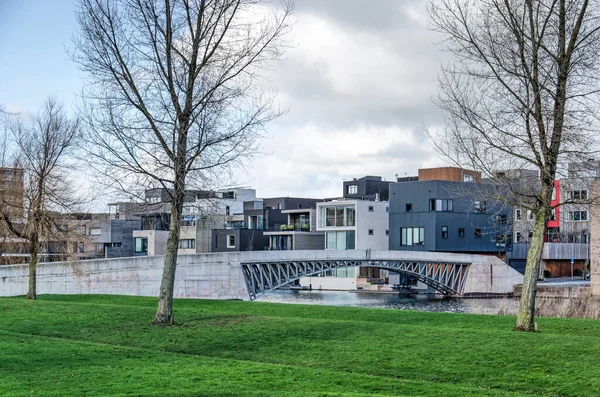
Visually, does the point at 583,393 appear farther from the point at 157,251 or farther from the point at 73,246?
the point at 157,251

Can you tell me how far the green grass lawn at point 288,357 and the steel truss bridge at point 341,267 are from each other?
102ft

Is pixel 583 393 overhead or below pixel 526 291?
below

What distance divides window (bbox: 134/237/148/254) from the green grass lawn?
220 feet

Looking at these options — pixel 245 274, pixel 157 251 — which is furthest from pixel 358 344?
pixel 157 251

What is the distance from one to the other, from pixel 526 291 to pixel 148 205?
1076cm

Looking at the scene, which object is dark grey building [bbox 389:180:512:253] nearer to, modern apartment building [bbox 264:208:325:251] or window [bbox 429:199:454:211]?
window [bbox 429:199:454:211]

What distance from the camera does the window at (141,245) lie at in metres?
91.6

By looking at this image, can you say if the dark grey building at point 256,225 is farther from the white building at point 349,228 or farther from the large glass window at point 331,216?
the large glass window at point 331,216

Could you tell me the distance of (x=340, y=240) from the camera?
8450cm

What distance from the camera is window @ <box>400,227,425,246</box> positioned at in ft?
264

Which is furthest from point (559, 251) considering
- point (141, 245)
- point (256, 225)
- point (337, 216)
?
point (141, 245)

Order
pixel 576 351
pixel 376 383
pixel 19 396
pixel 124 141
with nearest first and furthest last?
pixel 19 396, pixel 376 383, pixel 576 351, pixel 124 141

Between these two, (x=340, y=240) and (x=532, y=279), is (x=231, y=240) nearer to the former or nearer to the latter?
(x=340, y=240)

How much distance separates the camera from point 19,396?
12.6 meters
